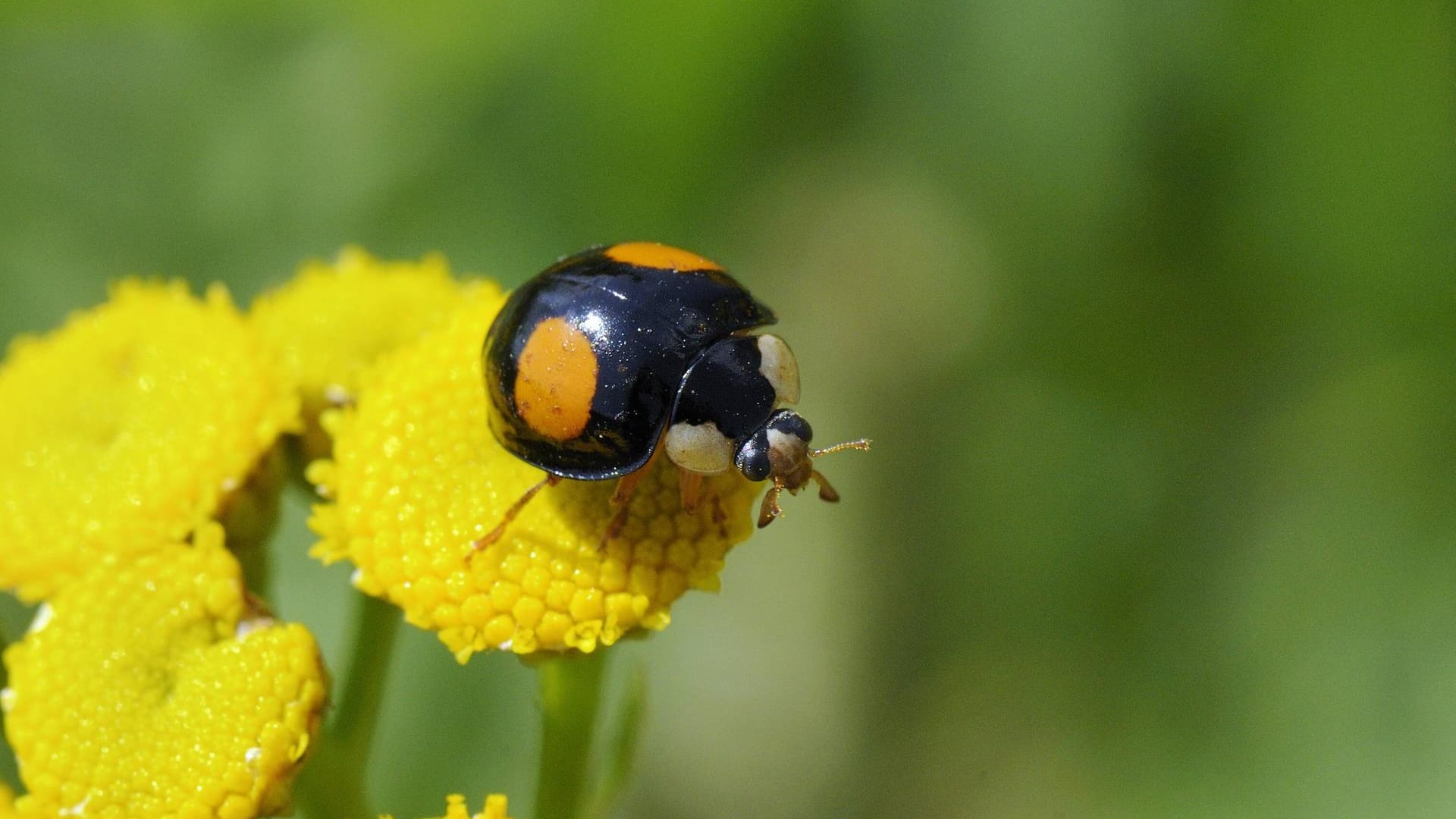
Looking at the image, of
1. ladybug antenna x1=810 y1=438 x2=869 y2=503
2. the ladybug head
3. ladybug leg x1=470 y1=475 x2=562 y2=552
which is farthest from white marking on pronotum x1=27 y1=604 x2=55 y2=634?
ladybug antenna x1=810 y1=438 x2=869 y2=503

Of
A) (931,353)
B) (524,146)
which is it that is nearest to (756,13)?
(524,146)

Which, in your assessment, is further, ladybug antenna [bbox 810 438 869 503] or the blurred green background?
the blurred green background

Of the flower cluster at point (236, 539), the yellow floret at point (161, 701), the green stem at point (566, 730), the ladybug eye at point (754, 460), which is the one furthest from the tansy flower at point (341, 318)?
the ladybug eye at point (754, 460)

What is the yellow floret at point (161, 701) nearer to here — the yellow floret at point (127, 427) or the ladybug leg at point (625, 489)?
the yellow floret at point (127, 427)

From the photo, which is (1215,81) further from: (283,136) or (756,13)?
(283,136)

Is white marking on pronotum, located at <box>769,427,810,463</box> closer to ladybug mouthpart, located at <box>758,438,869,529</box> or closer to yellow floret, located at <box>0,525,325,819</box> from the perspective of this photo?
ladybug mouthpart, located at <box>758,438,869,529</box>

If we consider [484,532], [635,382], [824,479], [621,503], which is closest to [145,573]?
[484,532]
